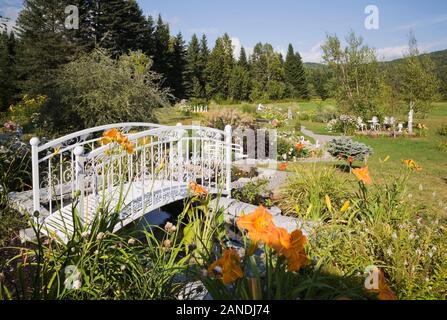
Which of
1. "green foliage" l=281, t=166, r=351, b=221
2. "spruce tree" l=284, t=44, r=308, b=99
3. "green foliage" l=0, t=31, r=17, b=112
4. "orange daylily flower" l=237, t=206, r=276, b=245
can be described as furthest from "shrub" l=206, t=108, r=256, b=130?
"spruce tree" l=284, t=44, r=308, b=99

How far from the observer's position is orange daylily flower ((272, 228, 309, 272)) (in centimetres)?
138

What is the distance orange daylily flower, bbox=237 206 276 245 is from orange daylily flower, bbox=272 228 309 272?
26mm

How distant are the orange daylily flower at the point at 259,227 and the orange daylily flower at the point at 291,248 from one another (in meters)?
0.03

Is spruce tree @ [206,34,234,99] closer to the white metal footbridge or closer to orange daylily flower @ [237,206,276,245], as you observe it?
the white metal footbridge

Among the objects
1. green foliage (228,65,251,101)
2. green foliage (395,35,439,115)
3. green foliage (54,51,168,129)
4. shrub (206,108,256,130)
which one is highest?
green foliage (228,65,251,101)

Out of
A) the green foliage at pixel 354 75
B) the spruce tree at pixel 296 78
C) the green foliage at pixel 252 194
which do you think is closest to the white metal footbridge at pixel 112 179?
the green foliage at pixel 252 194

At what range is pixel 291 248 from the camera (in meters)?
1.40

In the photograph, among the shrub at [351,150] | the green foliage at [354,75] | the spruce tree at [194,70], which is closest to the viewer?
the shrub at [351,150]

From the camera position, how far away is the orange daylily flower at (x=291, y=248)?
4.54ft

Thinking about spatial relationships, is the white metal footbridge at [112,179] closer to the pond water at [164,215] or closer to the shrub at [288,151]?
the pond water at [164,215]

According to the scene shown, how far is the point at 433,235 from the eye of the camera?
2.93 meters
